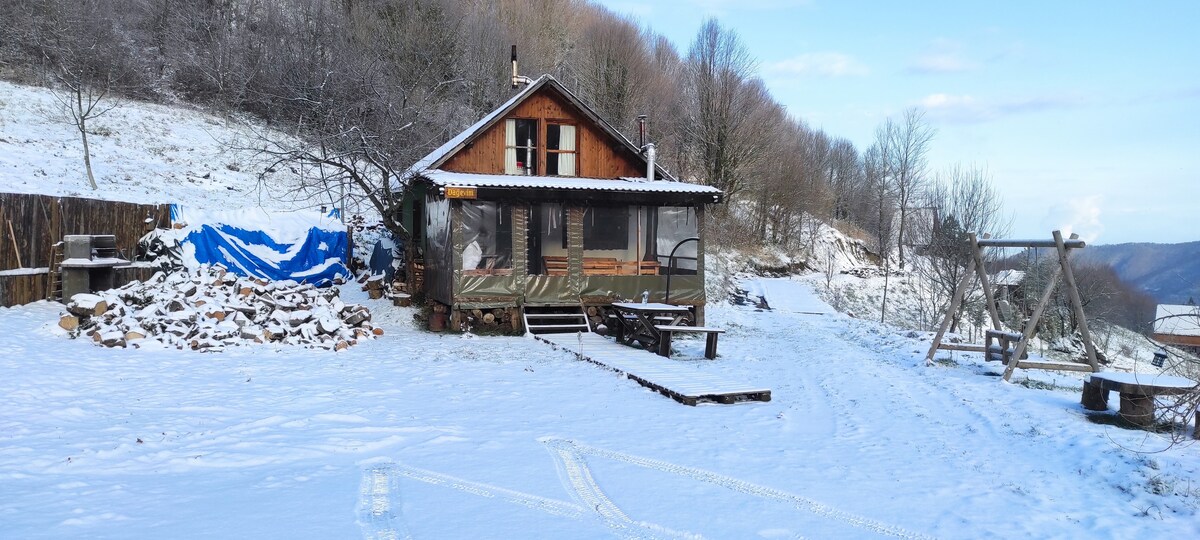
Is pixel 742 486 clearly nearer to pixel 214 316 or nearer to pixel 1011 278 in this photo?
pixel 214 316

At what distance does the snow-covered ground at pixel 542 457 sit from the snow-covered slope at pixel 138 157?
12.2m

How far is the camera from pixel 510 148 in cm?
1596

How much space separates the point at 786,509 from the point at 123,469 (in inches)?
197

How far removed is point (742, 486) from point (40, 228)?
14.4 m

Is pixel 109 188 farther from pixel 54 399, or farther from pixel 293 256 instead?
pixel 54 399

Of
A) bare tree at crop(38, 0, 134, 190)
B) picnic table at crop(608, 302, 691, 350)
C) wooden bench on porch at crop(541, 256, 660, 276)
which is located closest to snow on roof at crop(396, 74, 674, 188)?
wooden bench on porch at crop(541, 256, 660, 276)

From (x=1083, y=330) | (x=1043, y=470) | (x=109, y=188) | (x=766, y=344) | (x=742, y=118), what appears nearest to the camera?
(x=1043, y=470)

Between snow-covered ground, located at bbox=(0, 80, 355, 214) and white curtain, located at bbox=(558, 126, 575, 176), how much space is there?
8.05 metres

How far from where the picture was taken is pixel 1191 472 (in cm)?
569

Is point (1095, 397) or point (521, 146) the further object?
point (521, 146)

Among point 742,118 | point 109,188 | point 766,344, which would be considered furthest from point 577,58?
point 766,344

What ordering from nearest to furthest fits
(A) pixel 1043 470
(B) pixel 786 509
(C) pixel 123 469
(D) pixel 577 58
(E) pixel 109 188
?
(B) pixel 786 509 < (C) pixel 123 469 < (A) pixel 1043 470 < (E) pixel 109 188 < (D) pixel 577 58

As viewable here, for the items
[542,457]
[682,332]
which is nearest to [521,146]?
[682,332]

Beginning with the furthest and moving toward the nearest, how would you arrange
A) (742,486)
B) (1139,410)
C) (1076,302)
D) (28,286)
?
(28,286) → (1076,302) → (1139,410) → (742,486)
